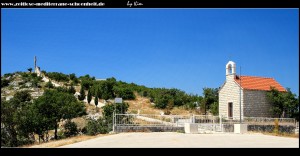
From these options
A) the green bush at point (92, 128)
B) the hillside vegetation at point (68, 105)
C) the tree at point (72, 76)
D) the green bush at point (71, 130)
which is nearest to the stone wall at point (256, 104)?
the hillside vegetation at point (68, 105)

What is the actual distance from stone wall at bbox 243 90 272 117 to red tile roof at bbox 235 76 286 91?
0.41m

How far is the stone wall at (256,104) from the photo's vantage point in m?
26.1

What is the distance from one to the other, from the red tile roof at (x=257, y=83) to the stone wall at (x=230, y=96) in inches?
19.2

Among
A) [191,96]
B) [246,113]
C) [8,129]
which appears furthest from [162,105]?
[8,129]

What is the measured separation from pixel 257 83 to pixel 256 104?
1805mm

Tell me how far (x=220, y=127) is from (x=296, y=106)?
24.4ft

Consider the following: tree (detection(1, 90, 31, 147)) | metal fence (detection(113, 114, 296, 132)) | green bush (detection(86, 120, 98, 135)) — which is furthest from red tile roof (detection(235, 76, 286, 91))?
tree (detection(1, 90, 31, 147))

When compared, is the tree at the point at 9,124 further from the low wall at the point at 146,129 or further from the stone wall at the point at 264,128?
the stone wall at the point at 264,128

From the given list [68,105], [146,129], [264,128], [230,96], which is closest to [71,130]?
[68,105]

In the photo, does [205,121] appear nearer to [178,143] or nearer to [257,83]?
[257,83]

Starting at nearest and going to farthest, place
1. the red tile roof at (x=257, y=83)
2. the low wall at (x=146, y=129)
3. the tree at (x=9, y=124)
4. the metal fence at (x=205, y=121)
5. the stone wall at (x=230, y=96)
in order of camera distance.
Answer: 1. the low wall at (x=146, y=129)
2. the tree at (x=9, y=124)
3. the metal fence at (x=205, y=121)
4. the stone wall at (x=230, y=96)
5. the red tile roof at (x=257, y=83)

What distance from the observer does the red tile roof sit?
26691mm

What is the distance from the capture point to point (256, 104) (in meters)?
26.5
